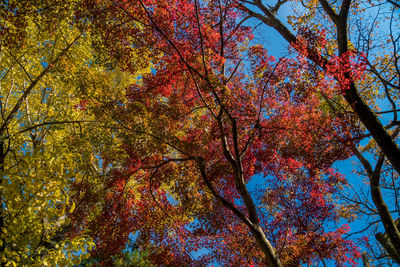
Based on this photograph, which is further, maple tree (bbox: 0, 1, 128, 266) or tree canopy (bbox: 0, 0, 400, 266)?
tree canopy (bbox: 0, 0, 400, 266)

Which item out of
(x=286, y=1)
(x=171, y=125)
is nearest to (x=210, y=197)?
(x=171, y=125)

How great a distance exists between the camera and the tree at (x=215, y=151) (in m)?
5.47

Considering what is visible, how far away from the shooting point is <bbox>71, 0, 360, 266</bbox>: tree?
547cm

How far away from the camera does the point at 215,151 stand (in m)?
7.70

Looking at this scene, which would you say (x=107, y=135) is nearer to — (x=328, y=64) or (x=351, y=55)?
(x=328, y=64)

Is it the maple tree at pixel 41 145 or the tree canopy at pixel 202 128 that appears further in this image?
the tree canopy at pixel 202 128

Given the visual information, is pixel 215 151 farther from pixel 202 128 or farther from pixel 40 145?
pixel 40 145

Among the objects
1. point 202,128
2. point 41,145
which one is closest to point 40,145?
point 41,145

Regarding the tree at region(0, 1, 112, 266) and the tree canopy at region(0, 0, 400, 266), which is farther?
the tree canopy at region(0, 0, 400, 266)

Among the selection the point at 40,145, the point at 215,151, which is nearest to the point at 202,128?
the point at 215,151

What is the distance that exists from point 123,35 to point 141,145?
3.77 metres

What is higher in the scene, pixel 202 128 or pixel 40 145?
pixel 202 128

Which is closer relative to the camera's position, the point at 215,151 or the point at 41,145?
the point at 41,145

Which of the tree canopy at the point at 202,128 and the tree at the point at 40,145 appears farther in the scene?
the tree canopy at the point at 202,128
